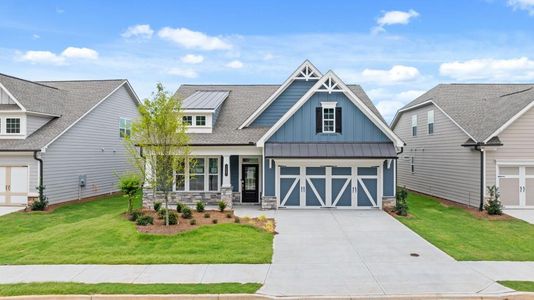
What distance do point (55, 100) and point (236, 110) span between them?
11.2m

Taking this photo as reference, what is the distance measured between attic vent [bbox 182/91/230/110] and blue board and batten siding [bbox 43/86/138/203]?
5.73m

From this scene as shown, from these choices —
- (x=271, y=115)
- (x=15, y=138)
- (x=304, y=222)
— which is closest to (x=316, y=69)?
(x=271, y=115)

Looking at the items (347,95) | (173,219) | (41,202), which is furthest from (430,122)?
(41,202)

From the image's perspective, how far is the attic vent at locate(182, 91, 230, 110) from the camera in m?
20.9

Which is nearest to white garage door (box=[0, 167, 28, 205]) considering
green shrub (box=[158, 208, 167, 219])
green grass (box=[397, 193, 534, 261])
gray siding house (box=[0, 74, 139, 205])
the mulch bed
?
gray siding house (box=[0, 74, 139, 205])

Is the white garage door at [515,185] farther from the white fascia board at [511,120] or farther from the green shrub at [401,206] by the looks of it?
the green shrub at [401,206]

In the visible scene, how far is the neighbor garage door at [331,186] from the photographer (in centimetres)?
1859

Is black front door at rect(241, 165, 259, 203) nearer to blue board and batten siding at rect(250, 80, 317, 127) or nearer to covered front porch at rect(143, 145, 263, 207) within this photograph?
covered front porch at rect(143, 145, 263, 207)

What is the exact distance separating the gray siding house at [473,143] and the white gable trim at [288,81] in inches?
329

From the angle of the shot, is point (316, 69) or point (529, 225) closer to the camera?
point (529, 225)

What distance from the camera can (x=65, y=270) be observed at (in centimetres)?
953

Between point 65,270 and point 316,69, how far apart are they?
1603cm

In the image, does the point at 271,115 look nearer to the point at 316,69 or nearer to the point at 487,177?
the point at 316,69

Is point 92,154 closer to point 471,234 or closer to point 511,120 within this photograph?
point 471,234
